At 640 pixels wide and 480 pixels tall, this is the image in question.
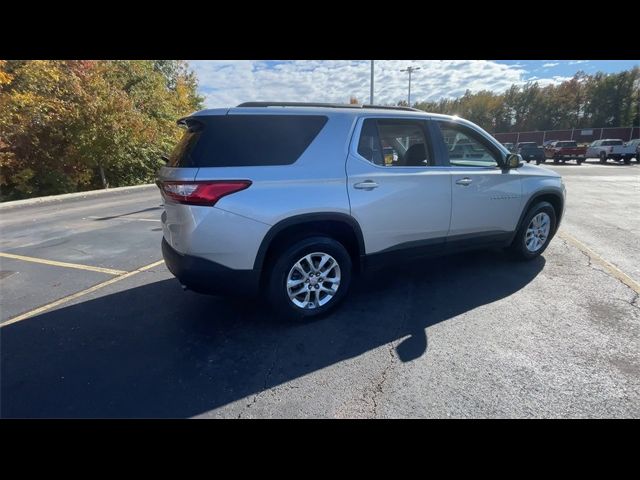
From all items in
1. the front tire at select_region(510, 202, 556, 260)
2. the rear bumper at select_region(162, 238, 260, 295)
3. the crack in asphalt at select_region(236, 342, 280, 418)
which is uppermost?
the rear bumper at select_region(162, 238, 260, 295)

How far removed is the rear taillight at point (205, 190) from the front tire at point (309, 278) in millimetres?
739

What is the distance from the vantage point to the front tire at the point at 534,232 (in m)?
4.59

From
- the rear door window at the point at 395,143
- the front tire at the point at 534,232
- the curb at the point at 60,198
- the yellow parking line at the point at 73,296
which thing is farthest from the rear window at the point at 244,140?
the curb at the point at 60,198

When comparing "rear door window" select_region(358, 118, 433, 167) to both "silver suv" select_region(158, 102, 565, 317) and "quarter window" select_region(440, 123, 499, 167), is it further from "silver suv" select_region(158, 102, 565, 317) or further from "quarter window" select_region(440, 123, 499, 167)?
"quarter window" select_region(440, 123, 499, 167)

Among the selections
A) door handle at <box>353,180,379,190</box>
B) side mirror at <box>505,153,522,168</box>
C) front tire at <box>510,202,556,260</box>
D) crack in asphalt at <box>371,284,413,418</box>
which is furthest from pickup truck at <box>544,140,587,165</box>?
door handle at <box>353,180,379,190</box>

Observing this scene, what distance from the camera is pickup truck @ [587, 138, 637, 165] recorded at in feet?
87.8

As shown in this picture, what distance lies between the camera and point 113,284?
4344mm

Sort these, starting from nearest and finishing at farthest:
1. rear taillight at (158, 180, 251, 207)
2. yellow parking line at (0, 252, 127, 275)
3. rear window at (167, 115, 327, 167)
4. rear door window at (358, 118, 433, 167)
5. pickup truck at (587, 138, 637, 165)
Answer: rear taillight at (158, 180, 251, 207), rear window at (167, 115, 327, 167), rear door window at (358, 118, 433, 167), yellow parking line at (0, 252, 127, 275), pickup truck at (587, 138, 637, 165)

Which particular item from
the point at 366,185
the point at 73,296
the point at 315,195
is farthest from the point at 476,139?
the point at 73,296

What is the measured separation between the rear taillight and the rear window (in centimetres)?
17

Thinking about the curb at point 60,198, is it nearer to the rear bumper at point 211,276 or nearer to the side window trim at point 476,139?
the rear bumper at point 211,276
